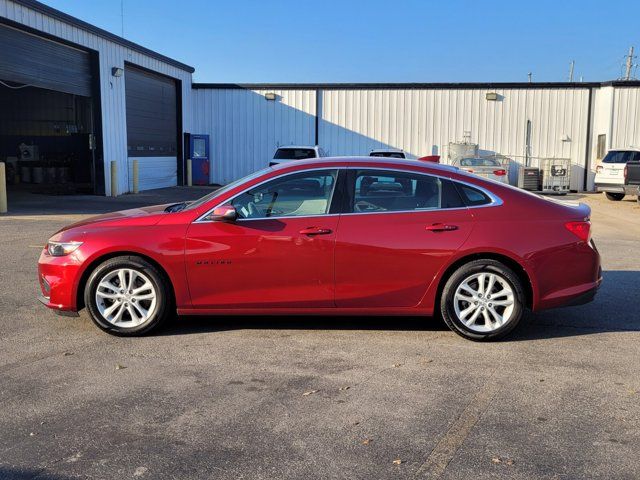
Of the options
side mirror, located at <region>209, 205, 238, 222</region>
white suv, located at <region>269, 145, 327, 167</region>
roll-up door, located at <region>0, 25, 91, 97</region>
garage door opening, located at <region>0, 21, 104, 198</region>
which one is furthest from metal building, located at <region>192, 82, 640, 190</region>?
side mirror, located at <region>209, 205, 238, 222</region>

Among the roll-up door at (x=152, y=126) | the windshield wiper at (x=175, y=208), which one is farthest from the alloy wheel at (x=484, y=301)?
the roll-up door at (x=152, y=126)

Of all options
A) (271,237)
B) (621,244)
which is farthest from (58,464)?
(621,244)

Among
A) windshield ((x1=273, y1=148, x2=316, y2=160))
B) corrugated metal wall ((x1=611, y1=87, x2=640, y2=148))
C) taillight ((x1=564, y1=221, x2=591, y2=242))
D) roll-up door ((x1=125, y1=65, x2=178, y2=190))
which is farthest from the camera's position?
corrugated metal wall ((x1=611, y1=87, x2=640, y2=148))

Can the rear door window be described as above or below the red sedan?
above

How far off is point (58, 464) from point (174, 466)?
60cm

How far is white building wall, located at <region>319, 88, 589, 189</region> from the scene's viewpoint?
87.7ft

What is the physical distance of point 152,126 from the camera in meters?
24.8

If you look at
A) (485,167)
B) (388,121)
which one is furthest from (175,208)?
(388,121)

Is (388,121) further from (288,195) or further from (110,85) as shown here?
(288,195)

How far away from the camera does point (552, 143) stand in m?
26.8

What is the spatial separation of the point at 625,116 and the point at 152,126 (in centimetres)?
1958

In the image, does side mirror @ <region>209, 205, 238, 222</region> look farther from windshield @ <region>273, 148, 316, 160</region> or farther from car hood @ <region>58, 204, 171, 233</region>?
windshield @ <region>273, 148, 316, 160</region>

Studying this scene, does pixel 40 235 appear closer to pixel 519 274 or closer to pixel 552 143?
pixel 519 274

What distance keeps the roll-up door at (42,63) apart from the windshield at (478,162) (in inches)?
504
